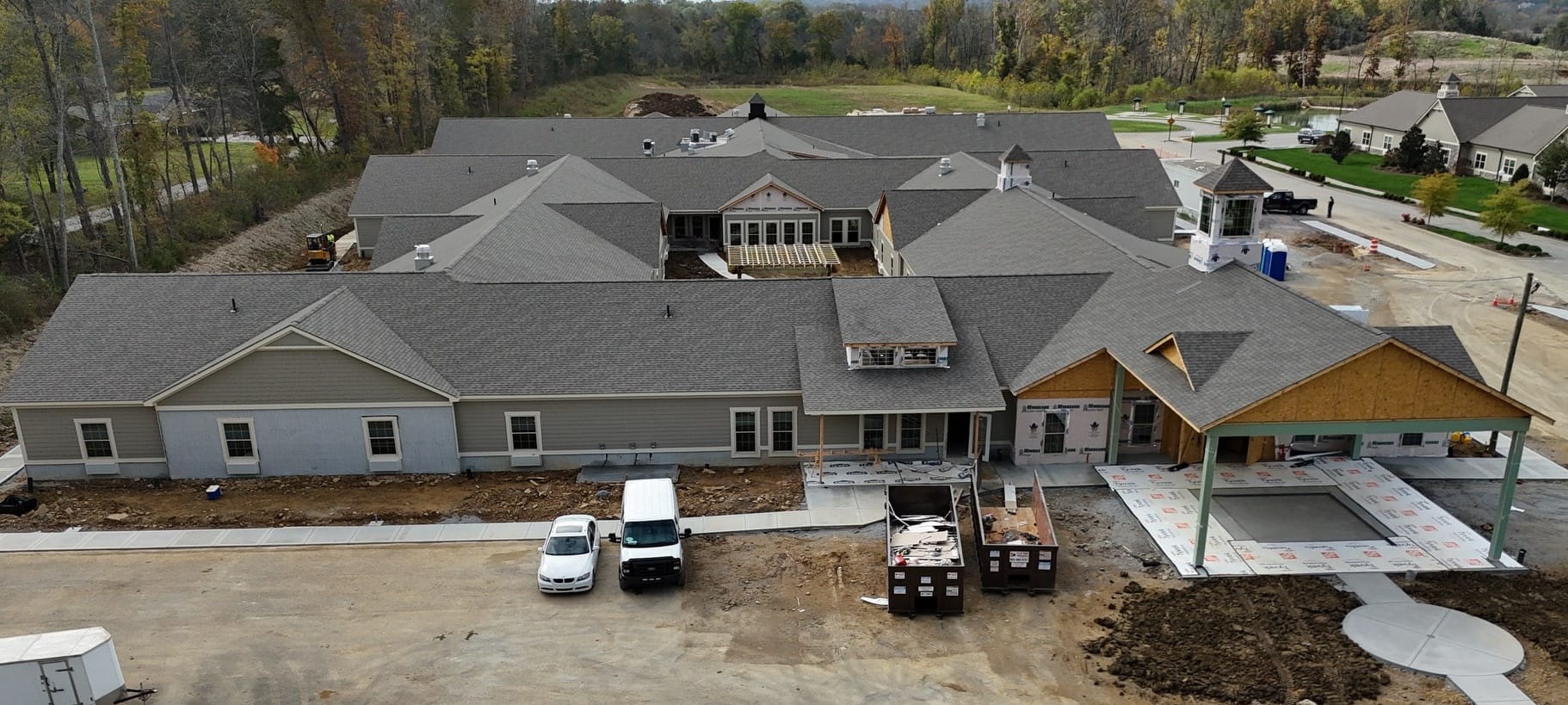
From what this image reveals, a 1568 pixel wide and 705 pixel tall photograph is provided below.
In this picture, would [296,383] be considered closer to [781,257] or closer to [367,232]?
[781,257]

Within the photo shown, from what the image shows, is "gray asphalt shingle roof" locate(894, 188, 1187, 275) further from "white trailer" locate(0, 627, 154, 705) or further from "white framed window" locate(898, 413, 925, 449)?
"white trailer" locate(0, 627, 154, 705)

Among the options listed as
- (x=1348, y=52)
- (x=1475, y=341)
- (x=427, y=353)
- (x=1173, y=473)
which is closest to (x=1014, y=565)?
(x=1173, y=473)

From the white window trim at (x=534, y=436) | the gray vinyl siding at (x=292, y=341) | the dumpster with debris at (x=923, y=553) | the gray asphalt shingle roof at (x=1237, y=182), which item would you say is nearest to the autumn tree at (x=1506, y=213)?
the gray asphalt shingle roof at (x=1237, y=182)

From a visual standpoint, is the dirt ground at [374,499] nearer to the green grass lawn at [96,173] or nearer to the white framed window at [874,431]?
the white framed window at [874,431]

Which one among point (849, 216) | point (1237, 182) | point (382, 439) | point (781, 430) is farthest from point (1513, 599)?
point (849, 216)

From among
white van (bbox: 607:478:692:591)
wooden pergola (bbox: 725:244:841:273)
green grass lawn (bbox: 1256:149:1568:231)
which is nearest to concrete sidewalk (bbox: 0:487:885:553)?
white van (bbox: 607:478:692:591)

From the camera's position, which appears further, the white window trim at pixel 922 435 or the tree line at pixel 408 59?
the tree line at pixel 408 59

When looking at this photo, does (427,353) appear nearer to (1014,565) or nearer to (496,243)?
(496,243)
